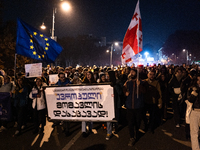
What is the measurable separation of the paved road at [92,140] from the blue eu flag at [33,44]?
2584 mm

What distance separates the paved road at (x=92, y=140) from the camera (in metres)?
5.14

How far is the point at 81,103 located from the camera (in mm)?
5465

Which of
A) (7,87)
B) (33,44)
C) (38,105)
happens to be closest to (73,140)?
(38,105)

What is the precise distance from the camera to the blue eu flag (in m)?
5.84

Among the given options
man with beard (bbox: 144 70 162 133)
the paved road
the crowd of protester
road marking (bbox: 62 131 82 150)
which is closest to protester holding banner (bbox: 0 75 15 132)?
the crowd of protester

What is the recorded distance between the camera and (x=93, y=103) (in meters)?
5.37

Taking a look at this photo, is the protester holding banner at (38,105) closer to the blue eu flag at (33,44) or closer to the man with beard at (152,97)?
the blue eu flag at (33,44)

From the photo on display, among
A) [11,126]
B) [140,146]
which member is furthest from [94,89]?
[11,126]

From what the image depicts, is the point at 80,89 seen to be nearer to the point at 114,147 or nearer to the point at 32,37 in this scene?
the point at 114,147

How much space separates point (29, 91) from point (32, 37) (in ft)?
6.35

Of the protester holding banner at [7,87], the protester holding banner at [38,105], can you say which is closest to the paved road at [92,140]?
the protester holding banner at [38,105]

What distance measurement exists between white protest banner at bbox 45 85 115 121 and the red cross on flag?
4.32 feet

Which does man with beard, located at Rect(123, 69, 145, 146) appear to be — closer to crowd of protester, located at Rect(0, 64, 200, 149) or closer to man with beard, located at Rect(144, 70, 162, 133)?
crowd of protester, located at Rect(0, 64, 200, 149)

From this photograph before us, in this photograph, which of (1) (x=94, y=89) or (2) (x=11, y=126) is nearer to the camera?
(1) (x=94, y=89)
